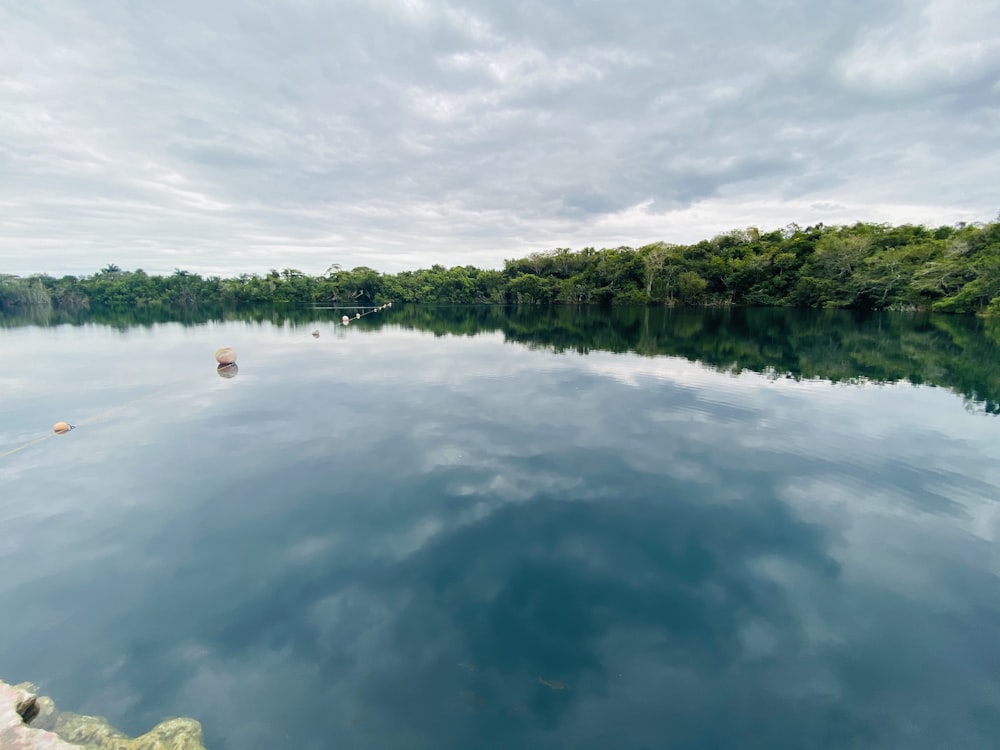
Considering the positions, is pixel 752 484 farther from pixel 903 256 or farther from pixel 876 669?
pixel 903 256

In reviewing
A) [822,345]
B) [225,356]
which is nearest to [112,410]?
[225,356]

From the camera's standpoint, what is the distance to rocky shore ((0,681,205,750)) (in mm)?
3414

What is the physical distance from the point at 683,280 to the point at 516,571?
225 feet

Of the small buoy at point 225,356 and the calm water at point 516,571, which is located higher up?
the small buoy at point 225,356

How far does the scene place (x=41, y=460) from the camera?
9742 mm

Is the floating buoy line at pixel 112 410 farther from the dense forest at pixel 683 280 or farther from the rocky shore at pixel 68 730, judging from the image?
the dense forest at pixel 683 280

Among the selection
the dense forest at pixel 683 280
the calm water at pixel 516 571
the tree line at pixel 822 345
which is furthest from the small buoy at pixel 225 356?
the dense forest at pixel 683 280

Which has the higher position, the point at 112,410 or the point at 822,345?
the point at 822,345

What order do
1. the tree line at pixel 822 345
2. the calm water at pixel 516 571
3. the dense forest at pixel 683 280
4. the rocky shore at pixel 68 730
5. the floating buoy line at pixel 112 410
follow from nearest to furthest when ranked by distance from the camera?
the rocky shore at pixel 68 730
the calm water at pixel 516 571
the floating buoy line at pixel 112 410
the tree line at pixel 822 345
the dense forest at pixel 683 280

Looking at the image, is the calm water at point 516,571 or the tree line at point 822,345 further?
the tree line at point 822,345

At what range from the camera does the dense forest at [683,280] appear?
46.2 meters

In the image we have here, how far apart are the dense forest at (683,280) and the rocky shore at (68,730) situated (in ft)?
204

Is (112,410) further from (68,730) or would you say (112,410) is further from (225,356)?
(68,730)

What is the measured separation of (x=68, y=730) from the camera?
3.74 metres
